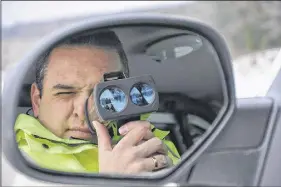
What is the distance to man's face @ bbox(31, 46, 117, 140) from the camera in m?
1.00

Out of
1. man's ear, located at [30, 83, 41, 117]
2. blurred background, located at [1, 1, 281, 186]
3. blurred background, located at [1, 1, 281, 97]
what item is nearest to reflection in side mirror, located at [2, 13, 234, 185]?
man's ear, located at [30, 83, 41, 117]

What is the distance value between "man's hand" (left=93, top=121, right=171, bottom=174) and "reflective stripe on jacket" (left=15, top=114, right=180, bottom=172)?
0.01 metres

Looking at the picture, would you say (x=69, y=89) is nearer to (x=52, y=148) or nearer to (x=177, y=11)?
(x=52, y=148)

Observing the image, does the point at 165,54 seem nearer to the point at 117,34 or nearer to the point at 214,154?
the point at 117,34

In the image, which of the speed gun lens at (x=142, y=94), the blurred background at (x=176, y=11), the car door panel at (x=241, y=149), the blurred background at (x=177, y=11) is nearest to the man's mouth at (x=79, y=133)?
the speed gun lens at (x=142, y=94)

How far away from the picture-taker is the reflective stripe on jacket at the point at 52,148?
1022mm

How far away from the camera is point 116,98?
0.98m

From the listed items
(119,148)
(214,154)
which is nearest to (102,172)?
(119,148)

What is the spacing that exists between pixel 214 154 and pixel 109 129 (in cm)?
28

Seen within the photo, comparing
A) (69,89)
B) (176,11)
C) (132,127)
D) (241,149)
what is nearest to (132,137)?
(132,127)

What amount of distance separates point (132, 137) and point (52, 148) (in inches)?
5.6

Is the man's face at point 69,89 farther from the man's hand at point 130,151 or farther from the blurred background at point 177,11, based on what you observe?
the blurred background at point 177,11

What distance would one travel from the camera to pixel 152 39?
3.46ft

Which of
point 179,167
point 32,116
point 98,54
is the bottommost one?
point 179,167
